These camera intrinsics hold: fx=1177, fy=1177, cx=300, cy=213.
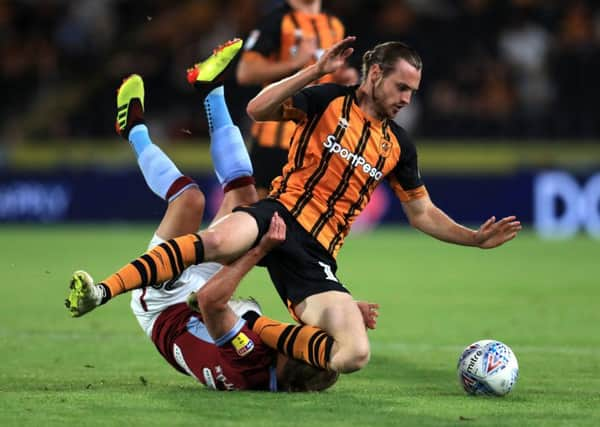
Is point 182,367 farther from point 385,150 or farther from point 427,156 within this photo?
point 427,156

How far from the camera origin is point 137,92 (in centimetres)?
740

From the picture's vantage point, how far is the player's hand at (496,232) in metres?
6.50

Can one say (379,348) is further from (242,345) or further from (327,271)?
(242,345)

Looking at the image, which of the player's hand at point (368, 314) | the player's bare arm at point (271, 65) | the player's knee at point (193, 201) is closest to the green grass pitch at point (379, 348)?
the player's hand at point (368, 314)

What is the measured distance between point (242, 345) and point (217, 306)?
252 mm

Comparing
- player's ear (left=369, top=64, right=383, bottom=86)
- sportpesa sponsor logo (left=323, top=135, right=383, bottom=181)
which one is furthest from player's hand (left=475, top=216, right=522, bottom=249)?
player's ear (left=369, top=64, right=383, bottom=86)

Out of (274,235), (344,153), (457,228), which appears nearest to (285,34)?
(344,153)

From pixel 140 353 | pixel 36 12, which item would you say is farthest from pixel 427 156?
pixel 140 353

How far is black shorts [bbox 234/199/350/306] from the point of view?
20.6 ft

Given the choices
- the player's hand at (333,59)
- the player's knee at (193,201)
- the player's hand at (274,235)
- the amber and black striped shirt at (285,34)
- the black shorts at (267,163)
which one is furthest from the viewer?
the amber and black striped shirt at (285,34)

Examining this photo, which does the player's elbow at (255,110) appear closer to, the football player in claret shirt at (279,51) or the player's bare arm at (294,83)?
the player's bare arm at (294,83)

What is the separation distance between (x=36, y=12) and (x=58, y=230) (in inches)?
209

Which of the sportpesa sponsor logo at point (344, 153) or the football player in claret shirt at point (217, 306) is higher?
the sportpesa sponsor logo at point (344, 153)

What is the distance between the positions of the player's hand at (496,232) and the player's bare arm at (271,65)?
258 centimetres
